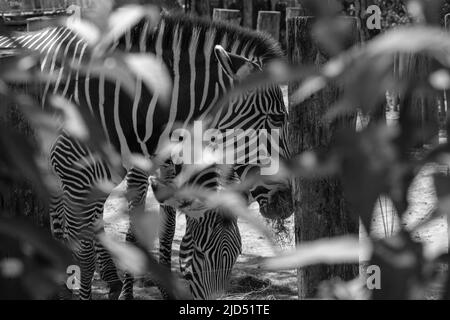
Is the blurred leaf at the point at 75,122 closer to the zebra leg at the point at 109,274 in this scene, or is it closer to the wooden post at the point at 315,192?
the wooden post at the point at 315,192

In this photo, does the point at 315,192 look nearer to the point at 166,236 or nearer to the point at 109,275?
the point at 166,236

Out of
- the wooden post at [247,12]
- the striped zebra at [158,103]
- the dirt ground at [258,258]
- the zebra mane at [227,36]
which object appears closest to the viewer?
the striped zebra at [158,103]

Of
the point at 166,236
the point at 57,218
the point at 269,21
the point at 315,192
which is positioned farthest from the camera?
the point at 269,21

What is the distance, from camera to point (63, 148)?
16.6ft

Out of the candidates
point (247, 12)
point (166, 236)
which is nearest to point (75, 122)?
point (166, 236)

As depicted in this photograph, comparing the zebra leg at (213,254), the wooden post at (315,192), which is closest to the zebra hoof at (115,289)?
the zebra leg at (213,254)

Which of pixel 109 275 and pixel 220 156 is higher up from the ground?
pixel 220 156

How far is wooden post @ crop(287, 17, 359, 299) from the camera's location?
159 inches

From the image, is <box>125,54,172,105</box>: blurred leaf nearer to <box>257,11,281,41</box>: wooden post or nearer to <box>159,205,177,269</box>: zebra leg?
<box>159,205,177,269</box>: zebra leg

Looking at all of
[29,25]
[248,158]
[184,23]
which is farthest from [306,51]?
[29,25]

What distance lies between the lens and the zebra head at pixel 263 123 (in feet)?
16.1

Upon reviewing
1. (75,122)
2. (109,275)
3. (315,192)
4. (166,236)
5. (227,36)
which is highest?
(227,36)

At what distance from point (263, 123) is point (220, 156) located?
12.6 feet

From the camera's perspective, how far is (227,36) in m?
5.26
